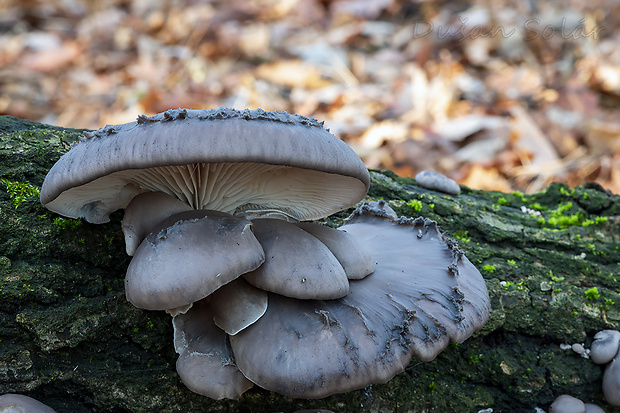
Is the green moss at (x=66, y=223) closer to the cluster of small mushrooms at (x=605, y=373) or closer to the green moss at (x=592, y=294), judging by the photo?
the cluster of small mushrooms at (x=605, y=373)

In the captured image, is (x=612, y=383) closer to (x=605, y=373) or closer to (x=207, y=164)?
(x=605, y=373)

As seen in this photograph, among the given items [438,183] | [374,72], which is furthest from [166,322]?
[374,72]

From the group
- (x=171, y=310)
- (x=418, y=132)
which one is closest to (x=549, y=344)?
(x=171, y=310)

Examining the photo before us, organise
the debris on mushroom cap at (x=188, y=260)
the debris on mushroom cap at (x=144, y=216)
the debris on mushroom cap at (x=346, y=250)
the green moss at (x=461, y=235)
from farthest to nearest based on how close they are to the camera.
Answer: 1. the green moss at (x=461, y=235)
2. the debris on mushroom cap at (x=346, y=250)
3. the debris on mushroom cap at (x=144, y=216)
4. the debris on mushroom cap at (x=188, y=260)

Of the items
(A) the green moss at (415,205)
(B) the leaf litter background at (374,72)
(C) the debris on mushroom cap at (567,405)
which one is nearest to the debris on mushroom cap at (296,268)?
(A) the green moss at (415,205)

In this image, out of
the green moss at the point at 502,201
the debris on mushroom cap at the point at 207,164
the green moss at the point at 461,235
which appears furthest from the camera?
the green moss at the point at 502,201

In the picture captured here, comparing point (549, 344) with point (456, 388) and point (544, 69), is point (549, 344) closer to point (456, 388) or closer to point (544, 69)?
point (456, 388)
